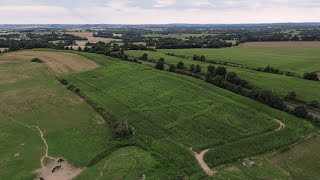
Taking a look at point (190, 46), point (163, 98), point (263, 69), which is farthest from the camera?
point (190, 46)

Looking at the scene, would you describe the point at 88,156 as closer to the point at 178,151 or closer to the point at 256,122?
the point at 178,151

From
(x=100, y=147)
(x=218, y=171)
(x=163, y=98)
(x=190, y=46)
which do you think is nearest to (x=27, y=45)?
(x=190, y=46)

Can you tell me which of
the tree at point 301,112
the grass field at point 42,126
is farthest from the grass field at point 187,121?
the grass field at point 42,126

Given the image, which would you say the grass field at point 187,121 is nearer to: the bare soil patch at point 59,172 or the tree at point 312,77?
the bare soil patch at point 59,172

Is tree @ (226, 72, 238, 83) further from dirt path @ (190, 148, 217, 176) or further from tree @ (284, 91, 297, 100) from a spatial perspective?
dirt path @ (190, 148, 217, 176)

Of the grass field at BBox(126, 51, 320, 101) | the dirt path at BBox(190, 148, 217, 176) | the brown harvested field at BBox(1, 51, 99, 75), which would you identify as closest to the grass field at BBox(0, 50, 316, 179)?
the dirt path at BBox(190, 148, 217, 176)
